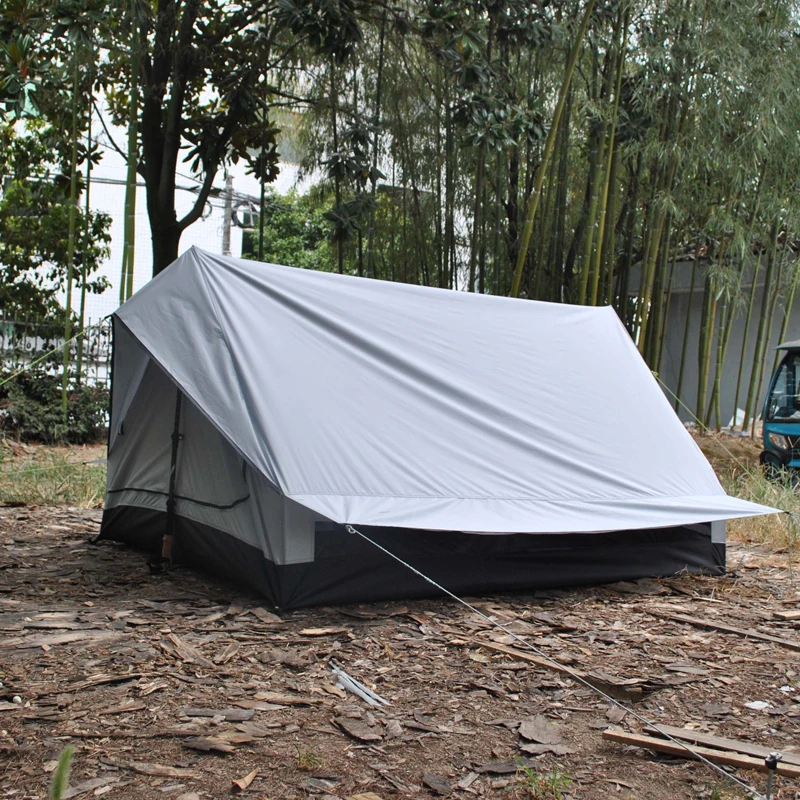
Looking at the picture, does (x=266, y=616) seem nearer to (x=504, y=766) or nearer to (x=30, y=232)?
(x=504, y=766)

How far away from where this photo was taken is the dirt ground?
2236mm

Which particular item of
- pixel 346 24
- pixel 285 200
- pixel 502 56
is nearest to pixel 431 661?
pixel 346 24

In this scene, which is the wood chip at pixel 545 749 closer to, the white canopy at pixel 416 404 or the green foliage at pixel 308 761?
the green foliage at pixel 308 761

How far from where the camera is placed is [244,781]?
2.16 meters

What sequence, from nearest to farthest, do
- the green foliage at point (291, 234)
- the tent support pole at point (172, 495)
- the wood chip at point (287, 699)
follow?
the wood chip at point (287, 699)
the tent support pole at point (172, 495)
the green foliage at point (291, 234)

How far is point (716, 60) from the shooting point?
6883 millimetres

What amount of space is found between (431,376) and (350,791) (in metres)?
2.19

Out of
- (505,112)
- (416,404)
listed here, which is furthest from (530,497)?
(505,112)

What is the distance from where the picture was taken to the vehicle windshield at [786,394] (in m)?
7.34

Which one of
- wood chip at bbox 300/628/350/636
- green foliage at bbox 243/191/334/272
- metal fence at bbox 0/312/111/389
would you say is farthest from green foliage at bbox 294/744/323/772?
green foliage at bbox 243/191/334/272

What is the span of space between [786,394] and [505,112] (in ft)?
11.0

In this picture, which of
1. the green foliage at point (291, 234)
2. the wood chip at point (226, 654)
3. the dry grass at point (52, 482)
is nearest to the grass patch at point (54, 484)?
the dry grass at point (52, 482)

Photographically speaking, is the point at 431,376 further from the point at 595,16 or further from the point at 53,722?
the point at 595,16

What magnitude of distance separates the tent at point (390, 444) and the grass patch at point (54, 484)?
5.59 feet
